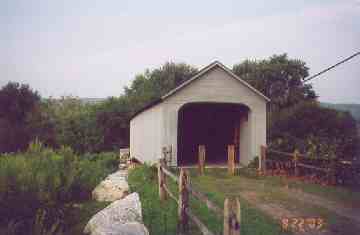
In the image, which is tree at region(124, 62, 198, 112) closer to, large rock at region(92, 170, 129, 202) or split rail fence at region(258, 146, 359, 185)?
split rail fence at region(258, 146, 359, 185)

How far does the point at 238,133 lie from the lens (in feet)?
63.7

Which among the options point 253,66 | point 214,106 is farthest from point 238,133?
point 253,66

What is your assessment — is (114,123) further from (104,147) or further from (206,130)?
(206,130)

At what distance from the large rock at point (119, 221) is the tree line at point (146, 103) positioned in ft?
30.7

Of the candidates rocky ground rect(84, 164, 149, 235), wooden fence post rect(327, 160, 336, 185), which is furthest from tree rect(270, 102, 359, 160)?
rocky ground rect(84, 164, 149, 235)

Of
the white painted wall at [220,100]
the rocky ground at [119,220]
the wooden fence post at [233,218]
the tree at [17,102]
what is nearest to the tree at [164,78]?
the tree at [17,102]

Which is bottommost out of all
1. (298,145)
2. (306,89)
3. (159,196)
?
(159,196)

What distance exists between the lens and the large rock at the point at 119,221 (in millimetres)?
5828

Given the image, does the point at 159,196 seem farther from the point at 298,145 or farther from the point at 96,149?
the point at 96,149

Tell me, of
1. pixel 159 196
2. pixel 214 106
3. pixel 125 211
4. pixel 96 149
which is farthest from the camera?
pixel 96 149

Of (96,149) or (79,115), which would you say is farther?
(79,115)

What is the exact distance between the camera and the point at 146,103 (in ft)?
130

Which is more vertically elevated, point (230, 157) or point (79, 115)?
point (79, 115)

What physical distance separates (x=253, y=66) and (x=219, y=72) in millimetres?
31056
